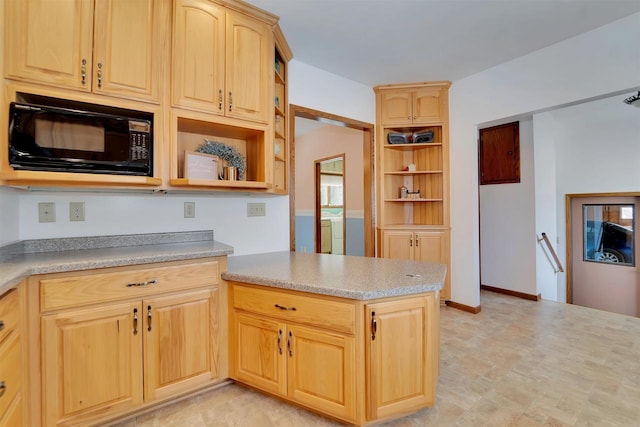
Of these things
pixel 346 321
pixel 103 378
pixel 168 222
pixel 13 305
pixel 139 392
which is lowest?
pixel 139 392

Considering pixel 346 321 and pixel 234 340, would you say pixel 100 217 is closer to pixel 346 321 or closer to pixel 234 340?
pixel 234 340

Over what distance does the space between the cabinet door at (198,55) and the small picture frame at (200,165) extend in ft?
1.00

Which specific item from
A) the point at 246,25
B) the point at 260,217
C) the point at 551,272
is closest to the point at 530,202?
the point at 551,272

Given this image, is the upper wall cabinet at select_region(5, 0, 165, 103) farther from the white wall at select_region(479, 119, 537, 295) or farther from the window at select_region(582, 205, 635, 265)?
the window at select_region(582, 205, 635, 265)

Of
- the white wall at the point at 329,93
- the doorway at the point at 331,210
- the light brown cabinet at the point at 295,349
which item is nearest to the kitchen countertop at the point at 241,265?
the light brown cabinet at the point at 295,349

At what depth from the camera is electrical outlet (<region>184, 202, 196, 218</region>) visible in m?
2.21

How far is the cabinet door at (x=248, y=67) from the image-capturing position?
2004mm

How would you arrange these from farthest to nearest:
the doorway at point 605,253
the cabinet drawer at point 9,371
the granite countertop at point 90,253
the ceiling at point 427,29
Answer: the doorway at point 605,253 → the ceiling at point 427,29 → the granite countertop at point 90,253 → the cabinet drawer at point 9,371

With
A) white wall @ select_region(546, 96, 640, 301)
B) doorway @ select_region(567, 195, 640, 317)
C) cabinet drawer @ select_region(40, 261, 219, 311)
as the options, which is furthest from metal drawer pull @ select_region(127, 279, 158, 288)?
doorway @ select_region(567, 195, 640, 317)

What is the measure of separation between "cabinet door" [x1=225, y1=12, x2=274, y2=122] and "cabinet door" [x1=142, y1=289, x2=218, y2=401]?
1.27 meters

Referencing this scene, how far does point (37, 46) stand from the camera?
147cm

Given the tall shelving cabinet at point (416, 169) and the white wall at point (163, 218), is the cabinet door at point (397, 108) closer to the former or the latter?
the tall shelving cabinet at point (416, 169)

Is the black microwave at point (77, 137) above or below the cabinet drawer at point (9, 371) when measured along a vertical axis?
above

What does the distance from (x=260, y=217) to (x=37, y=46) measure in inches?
66.2
